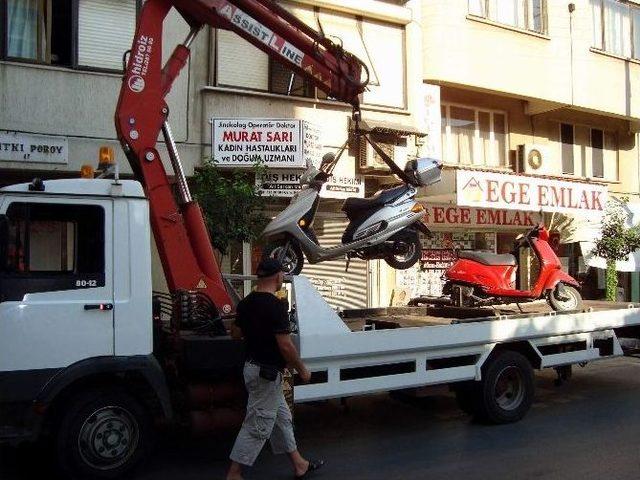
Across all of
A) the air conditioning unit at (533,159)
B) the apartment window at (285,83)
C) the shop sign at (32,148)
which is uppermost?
the apartment window at (285,83)

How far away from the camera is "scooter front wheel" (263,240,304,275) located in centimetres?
733

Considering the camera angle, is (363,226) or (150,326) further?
(363,226)

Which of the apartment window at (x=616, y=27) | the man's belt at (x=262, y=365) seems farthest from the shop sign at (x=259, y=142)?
the apartment window at (x=616, y=27)

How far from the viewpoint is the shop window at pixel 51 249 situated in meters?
5.01

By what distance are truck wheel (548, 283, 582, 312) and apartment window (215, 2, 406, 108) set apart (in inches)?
211

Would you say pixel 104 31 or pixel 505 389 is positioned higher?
pixel 104 31

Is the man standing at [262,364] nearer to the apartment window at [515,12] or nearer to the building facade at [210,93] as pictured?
the building facade at [210,93]

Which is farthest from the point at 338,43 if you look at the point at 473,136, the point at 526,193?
the point at 473,136

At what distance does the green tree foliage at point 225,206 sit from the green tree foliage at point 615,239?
977cm

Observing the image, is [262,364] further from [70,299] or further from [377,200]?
[377,200]

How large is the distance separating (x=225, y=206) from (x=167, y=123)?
2620mm

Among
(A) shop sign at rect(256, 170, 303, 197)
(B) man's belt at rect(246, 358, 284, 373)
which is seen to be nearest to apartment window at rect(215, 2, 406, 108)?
(A) shop sign at rect(256, 170, 303, 197)

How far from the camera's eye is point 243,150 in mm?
11203

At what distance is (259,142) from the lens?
11266 millimetres
